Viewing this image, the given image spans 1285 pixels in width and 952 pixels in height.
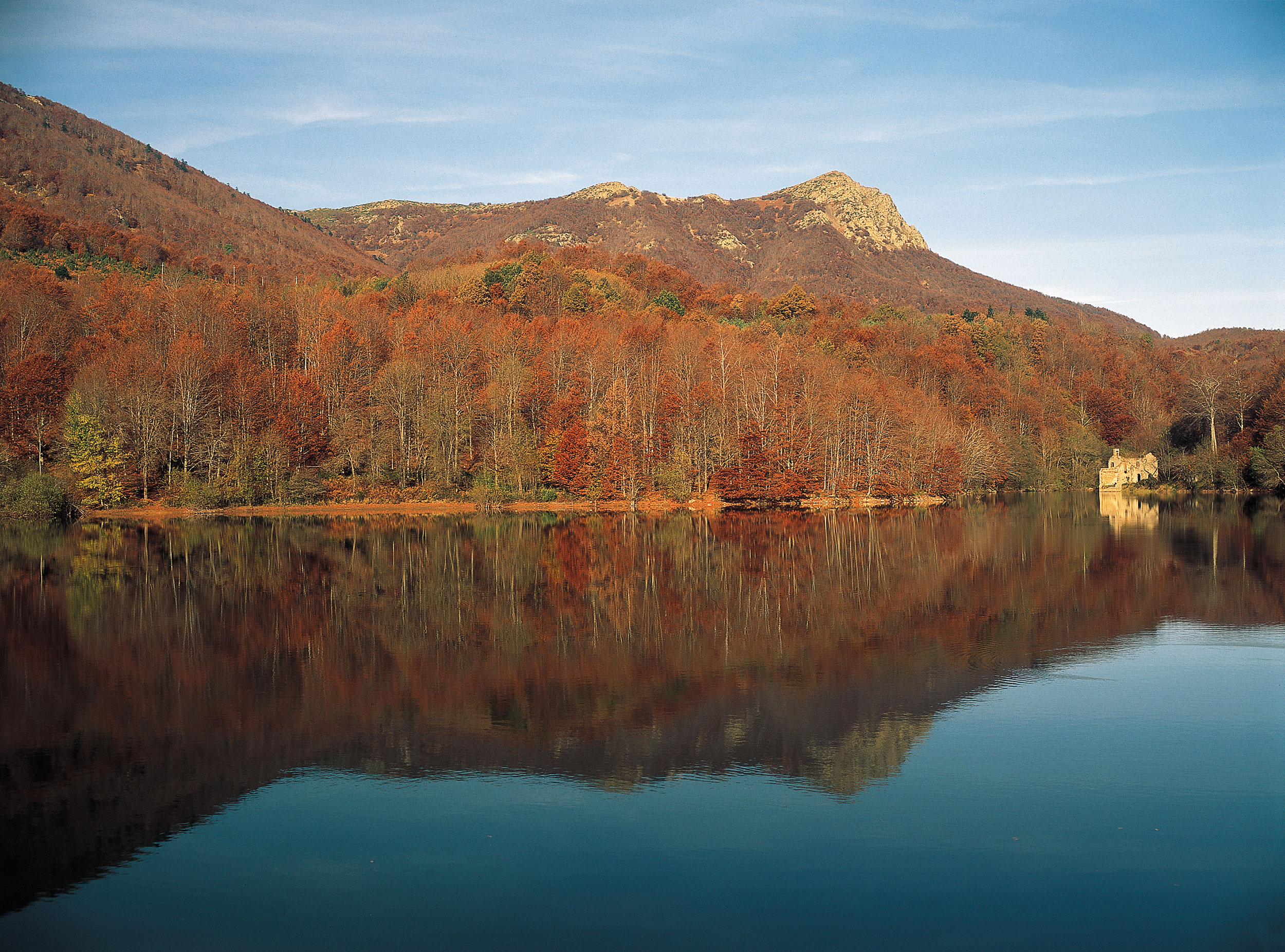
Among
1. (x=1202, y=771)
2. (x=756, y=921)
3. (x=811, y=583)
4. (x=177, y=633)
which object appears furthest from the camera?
(x=811, y=583)

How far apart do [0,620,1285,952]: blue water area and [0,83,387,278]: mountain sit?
108571 millimetres

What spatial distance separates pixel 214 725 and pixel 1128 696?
45.0 ft

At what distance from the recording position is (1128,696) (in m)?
14.0

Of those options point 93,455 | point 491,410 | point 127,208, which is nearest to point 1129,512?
point 491,410

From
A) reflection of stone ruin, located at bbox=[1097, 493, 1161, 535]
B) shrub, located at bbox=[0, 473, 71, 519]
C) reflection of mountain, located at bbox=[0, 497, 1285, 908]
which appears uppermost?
shrub, located at bbox=[0, 473, 71, 519]

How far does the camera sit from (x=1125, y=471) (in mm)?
91250

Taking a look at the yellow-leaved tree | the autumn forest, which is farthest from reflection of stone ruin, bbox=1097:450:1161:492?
the yellow-leaved tree

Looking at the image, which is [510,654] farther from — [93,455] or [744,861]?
[93,455]

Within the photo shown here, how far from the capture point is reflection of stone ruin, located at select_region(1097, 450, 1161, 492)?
294 ft

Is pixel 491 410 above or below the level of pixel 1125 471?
above

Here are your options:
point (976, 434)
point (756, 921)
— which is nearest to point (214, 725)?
point (756, 921)

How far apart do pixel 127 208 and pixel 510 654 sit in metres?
142

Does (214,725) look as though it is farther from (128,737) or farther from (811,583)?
(811,583)

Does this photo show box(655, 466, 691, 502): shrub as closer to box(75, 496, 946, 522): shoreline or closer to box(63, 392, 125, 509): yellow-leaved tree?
box(75, 496, 946, 522): shoreline
